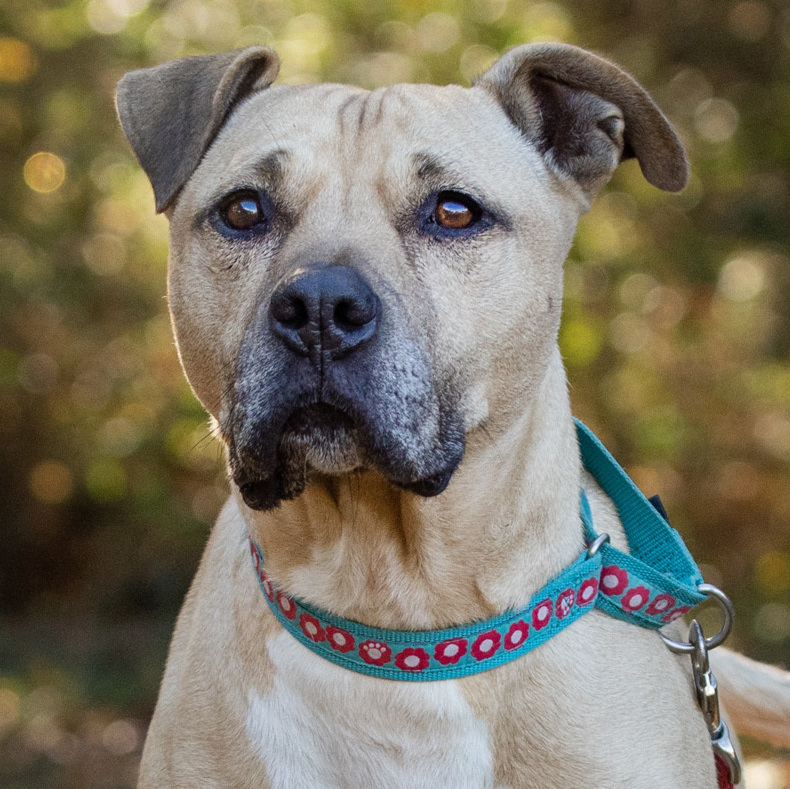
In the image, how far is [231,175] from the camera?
2865 mm

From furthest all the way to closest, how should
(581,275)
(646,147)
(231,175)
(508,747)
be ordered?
(581,275) < (646,147) < (231,175) < (508,747)

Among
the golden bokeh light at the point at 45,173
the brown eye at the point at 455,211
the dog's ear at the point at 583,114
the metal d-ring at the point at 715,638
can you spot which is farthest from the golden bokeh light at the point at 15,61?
the metal d-ring at the point at 715,638

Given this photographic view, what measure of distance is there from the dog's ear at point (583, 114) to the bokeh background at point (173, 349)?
3273mm

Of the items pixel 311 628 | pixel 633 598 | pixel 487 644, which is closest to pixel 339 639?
pixel 311 628

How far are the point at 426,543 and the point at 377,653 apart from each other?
11.6 inches

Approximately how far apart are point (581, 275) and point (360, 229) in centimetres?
462

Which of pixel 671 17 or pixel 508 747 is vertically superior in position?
pixel 671 17

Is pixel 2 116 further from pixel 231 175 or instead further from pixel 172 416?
pixel 231 175

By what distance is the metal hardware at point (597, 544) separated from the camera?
2.79m

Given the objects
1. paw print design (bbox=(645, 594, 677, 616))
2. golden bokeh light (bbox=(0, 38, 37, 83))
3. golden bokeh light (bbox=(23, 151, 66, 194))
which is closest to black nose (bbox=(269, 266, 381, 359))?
paw print design (bbox=(645, 594, 677, 616))

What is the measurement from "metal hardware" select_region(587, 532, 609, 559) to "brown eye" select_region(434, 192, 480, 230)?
88 cm

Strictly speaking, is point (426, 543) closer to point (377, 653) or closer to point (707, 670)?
point (377, 653)

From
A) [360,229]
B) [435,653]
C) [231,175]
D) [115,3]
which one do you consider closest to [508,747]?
[435,653]

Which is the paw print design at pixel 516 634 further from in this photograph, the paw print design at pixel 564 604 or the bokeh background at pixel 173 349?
the bokeh background at pixel 173 349
